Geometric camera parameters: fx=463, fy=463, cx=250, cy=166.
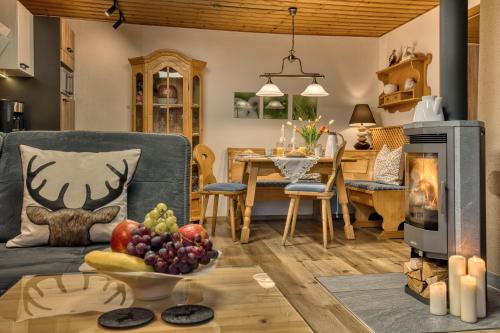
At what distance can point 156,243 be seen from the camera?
118cm

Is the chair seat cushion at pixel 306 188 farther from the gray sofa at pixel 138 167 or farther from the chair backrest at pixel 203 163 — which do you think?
the gray sofa at pixel 138 167

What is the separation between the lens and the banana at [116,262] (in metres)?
1.14

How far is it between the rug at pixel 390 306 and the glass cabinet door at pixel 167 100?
318 cm

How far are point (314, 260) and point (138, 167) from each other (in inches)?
78.2

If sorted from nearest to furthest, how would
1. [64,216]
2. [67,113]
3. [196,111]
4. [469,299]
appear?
[64,216]
[469,299]
[67,113]
[196,111]

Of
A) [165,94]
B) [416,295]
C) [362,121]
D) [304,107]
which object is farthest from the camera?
[304,107]

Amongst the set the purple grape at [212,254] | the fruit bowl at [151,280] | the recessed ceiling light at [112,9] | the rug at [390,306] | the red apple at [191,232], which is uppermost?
the recessed ceiling light at [112,9]

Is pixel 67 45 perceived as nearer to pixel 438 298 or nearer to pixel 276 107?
pixel 276 107

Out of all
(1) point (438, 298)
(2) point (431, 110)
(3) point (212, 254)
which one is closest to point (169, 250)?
(3) point (212, 254)

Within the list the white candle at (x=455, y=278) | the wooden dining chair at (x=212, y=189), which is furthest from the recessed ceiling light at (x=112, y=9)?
the white candle at (x=455, y=278)

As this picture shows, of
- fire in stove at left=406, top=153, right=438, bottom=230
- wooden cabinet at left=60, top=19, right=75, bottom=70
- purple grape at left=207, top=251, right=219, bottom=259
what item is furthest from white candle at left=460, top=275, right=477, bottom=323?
wooden cabinet at left=60, top=19, right=75, bottom=70

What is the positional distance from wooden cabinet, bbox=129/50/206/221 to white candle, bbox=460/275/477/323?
11.8 ft

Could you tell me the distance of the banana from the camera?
1.14 m

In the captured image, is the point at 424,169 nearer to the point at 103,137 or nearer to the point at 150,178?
the point at 150,178
